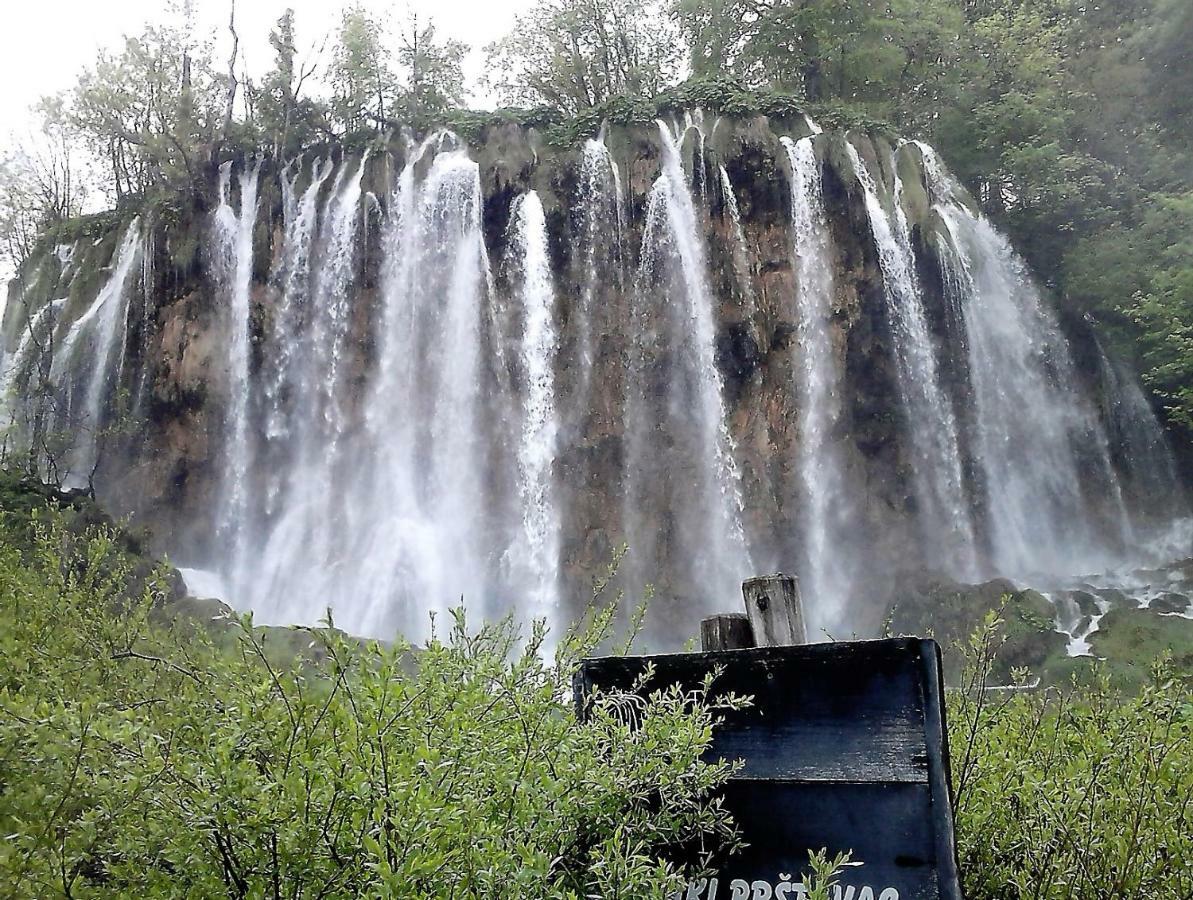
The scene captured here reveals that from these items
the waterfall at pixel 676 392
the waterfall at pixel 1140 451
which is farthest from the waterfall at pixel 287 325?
the waterfall at pixel 1140 451

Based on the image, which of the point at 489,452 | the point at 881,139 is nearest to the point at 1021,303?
the point at 881,139

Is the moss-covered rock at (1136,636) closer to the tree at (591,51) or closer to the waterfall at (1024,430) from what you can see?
the waterfall at (1024,430)

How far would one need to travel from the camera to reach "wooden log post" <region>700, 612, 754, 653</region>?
108 inches

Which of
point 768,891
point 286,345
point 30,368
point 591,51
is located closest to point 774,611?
point 768,891

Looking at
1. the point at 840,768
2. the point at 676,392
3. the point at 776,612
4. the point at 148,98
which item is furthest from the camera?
the point at 148,98

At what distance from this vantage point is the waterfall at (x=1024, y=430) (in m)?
19.0

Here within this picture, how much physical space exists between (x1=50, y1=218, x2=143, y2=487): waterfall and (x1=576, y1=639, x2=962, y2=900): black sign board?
2185 cm

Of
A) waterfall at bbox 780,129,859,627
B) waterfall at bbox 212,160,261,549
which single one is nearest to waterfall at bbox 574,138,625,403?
waterfall at bbox 780,129,859,627

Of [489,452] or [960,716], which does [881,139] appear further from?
[960,716]

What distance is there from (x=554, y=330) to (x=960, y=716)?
51.8 feet

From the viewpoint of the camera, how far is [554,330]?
61.7 ft

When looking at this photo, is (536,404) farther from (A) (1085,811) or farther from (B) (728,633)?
(A) (1085,811)

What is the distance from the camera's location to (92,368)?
2197cm

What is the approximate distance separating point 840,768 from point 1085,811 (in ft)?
3.62
